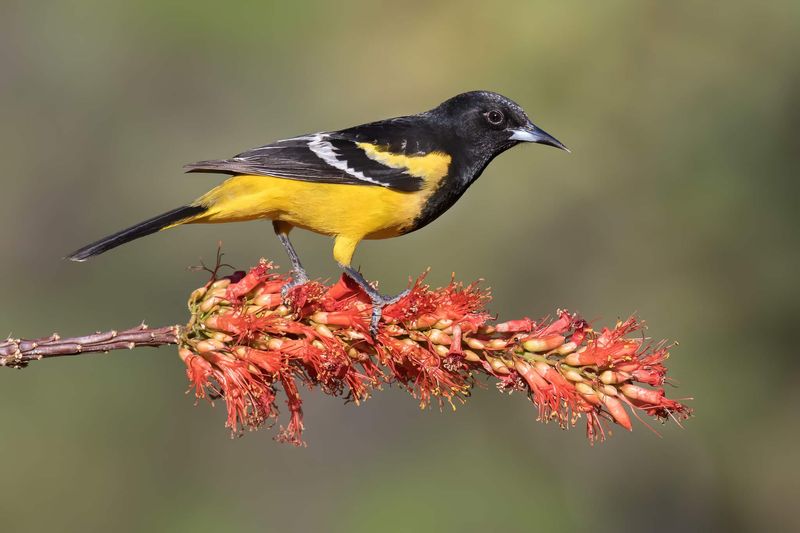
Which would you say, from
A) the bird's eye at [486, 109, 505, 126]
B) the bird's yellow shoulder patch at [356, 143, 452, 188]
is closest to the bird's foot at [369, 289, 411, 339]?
the bird's yellow shoulder patch at [356, 143, 452, 188]

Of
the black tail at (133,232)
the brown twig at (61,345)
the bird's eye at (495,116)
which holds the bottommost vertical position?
the brown twig at (61,345)

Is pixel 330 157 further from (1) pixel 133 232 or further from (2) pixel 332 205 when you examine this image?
(1) pixel 133 232

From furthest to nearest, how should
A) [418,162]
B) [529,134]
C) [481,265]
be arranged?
[481,265] < [529,134] < [418,162]

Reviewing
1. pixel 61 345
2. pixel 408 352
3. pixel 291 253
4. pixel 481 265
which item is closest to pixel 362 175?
pixel 291 253

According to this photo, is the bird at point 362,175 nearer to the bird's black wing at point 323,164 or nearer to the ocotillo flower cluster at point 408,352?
the bird's black wing at point 323,164

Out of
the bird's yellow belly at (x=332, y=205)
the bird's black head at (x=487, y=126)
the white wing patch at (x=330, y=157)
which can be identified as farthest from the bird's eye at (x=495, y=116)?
the white wing patch at (x=330, y=157)

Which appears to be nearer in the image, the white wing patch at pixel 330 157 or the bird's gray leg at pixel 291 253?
the bird's gray leg at pixel 291 253

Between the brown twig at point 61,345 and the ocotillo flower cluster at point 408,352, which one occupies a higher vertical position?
the brown twig at point 61,345

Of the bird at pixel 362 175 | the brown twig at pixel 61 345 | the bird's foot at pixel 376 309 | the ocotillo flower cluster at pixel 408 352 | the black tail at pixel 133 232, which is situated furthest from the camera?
the bird at pixel 362 175
